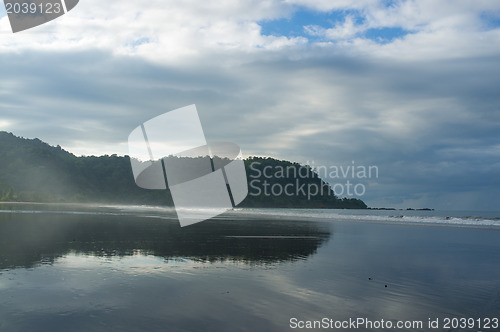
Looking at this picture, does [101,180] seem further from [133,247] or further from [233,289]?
[233,289]

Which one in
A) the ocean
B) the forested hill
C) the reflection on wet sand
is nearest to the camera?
the ocean

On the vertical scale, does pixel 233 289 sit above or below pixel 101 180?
below

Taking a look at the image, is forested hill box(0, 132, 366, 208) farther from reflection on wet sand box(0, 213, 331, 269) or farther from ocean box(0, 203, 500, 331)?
ocean box(0, 203, 500, 331)

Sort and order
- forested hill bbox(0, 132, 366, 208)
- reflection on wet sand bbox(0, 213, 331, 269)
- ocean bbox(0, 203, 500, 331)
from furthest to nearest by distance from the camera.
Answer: forested hill bbox(0, 132, 366, 208), reflection on wet sand bbox(0, 213, 331, 269), ocean bbox(0, 203, 500, 331)

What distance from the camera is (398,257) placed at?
16.8 meters

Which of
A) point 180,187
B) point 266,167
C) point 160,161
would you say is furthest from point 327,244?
point 266,167

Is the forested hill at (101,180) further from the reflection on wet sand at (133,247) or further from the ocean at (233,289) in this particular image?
the ocean at (233,289)

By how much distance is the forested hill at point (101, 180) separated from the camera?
366ft

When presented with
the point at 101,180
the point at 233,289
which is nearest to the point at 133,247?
the point at 233,289

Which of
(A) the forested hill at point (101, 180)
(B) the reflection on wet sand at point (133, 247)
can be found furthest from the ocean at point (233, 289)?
(A) the forested hill at point (101, 180)

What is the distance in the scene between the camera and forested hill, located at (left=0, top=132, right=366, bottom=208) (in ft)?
366

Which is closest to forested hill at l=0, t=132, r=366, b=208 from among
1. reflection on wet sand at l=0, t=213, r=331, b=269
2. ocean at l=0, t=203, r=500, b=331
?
reflection on wet sand at l=0, t=213, r=331, b=269

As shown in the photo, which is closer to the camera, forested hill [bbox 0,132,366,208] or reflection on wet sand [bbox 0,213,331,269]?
reflection on wet sand [bbox 0,213,331,269]

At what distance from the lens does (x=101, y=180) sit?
144 metres
